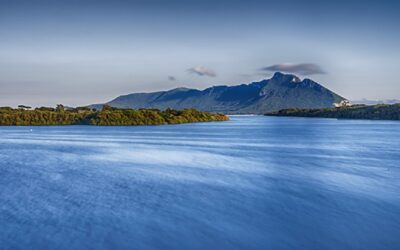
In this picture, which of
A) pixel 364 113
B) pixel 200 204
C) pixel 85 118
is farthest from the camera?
pixel 364 113

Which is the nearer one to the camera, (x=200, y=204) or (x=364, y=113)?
(x=200, y=204)

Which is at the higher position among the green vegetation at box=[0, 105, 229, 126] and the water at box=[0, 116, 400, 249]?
the green vegetation at box=[0, 105, 229, 126]

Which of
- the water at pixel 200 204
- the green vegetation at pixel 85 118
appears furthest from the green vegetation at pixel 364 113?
the water at pixel 200 204

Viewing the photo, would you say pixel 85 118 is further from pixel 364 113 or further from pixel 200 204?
pixel 364 113

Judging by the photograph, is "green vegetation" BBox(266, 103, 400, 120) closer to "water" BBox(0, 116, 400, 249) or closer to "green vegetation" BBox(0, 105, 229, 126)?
"green vegetation" BBox(0, 105, 229, 126)

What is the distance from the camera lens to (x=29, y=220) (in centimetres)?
1278

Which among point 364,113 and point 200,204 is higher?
point 364,113

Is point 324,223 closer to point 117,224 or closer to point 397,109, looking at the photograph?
point 117,224

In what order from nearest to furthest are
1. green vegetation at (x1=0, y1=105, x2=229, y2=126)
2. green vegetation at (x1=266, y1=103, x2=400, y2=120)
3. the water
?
the water, green vegetation at (x1=0, y1=105, x2=229, y2=126), green vegetation at (x1=266, y1=103, x2=400, y2=120)

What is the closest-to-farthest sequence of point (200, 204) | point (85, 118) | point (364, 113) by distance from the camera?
point (200, 204) → point (85, 118) → point (364, 113)

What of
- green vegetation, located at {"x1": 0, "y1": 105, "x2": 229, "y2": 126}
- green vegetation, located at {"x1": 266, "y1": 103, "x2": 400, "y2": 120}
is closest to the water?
green vegetation, located at {"x1": 0, "y1": 105, "x2": 229, "y2": 126}

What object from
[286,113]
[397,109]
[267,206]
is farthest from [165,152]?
[286,113]

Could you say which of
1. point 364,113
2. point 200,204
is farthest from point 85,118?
point 364,113

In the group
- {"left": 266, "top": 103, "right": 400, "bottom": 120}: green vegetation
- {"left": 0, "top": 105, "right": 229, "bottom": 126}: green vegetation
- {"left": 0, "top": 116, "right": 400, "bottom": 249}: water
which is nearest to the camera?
{"left": 0, "top": 116, "right": 400, "bottom": 249}: water
